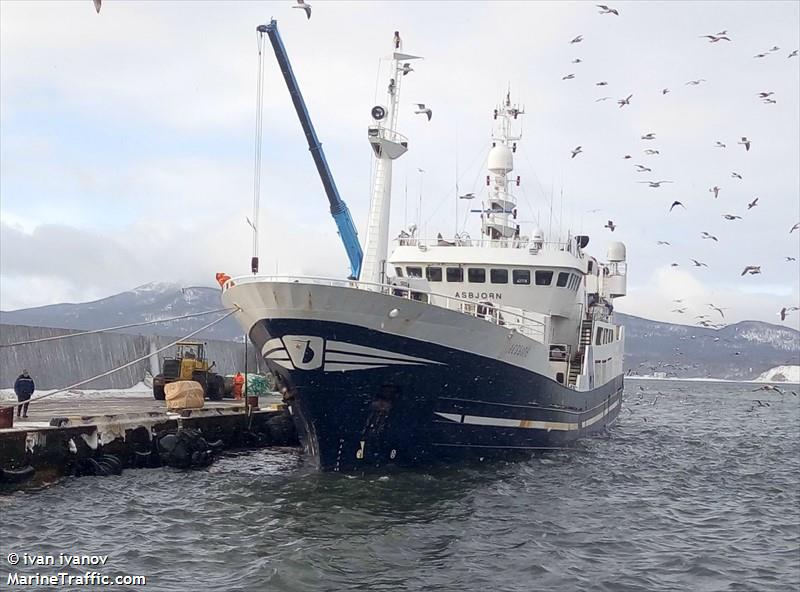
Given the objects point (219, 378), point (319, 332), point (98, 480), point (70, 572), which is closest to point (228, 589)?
point (70, 572)

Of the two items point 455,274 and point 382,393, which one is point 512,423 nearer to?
point 382,393

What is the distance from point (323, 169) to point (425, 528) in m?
24.6

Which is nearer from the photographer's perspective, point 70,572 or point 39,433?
point 70,572

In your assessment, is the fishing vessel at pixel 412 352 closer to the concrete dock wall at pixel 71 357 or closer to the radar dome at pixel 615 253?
the concrete dock wall at pixel 71 357

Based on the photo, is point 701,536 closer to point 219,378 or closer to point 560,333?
point 560,333

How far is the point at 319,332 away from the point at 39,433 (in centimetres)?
621

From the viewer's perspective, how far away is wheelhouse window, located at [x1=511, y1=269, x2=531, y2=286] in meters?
25.4

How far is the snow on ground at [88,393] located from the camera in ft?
85.5

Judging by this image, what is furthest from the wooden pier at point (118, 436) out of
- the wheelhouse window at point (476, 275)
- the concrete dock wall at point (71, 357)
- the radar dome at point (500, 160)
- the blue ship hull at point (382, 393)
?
the radar dome at point (500, 160)

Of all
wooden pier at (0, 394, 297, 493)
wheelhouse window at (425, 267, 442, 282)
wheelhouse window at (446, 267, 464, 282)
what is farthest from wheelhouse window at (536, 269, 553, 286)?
wooden pier at (0, 394, 297, 493)

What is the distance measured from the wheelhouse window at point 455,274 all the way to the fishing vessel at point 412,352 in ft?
0.10

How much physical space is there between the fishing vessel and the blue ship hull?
0.09ft

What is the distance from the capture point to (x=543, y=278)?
1005 inches

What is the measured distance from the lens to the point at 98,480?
1817cm
